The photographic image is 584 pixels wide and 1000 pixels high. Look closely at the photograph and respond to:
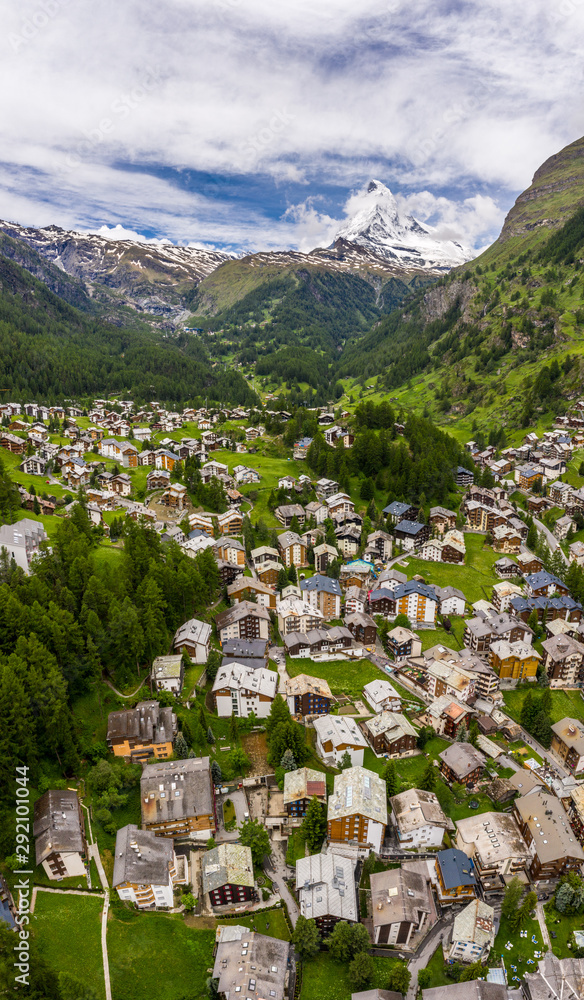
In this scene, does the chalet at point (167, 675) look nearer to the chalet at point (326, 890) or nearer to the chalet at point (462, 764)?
the chalet at point (326, 890)

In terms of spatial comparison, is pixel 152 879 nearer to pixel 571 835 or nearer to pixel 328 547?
pixel 571 835

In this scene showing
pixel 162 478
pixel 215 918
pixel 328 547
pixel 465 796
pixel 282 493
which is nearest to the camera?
pixel 215 918

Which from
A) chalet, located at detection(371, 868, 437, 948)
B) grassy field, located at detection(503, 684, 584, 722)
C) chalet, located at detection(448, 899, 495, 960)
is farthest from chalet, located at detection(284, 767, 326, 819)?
grassy field, located at detection(503, 684, 584, 722)

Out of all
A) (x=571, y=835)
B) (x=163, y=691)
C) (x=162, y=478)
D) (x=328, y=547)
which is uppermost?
(x=162, y=478)

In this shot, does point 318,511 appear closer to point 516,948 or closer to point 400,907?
point 400,907

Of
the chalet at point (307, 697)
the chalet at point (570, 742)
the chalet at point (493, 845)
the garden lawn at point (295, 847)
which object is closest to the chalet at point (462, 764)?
the chalet at point (493, 845)

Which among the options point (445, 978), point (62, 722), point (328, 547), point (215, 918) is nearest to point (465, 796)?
point (445, 978)

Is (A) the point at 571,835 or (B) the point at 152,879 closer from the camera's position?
(B) the point at 152,879

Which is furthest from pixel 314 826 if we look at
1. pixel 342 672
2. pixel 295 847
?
pixel 342 672
